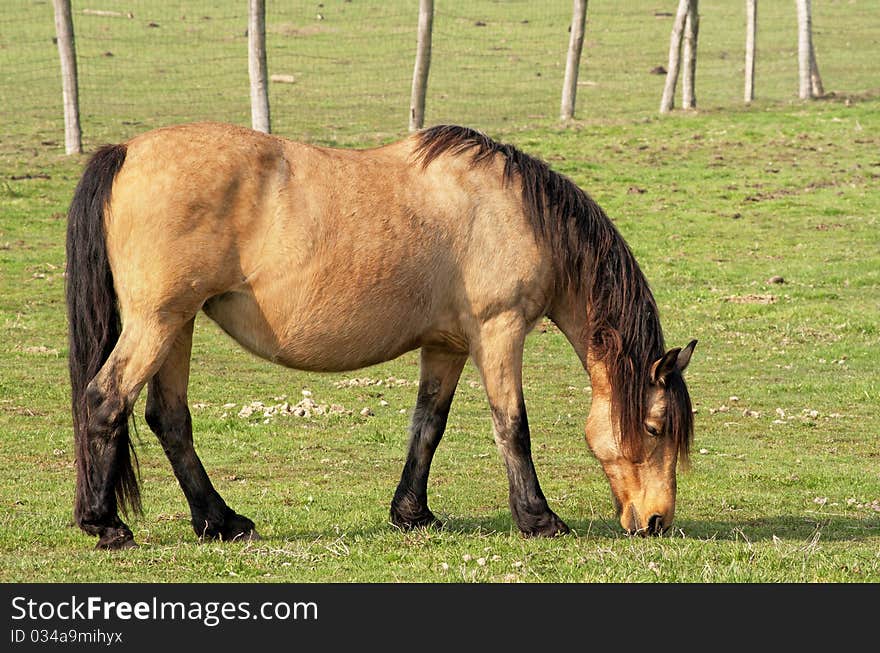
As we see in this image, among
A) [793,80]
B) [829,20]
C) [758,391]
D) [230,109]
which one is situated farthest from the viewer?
[829,20]

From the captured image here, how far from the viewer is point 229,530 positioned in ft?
23.8

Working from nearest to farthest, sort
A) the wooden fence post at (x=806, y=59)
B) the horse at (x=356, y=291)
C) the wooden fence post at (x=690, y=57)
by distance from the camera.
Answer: the horse at (x=356, y=291)
the wooden fence post at (x=690, y=57)
the wooden fence post at (x=806, y=59)

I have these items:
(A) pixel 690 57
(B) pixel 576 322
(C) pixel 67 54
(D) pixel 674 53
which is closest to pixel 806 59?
(A) pixel 690 57

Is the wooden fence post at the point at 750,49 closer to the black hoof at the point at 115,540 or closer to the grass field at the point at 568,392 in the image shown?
the grass field at the point at 568,392

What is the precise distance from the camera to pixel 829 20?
4288 cm

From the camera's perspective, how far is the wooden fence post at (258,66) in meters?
22.7

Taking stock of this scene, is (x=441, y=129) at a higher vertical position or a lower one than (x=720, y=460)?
higher

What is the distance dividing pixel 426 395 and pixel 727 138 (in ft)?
66.5

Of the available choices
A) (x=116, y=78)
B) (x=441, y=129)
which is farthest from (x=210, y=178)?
(x=116, y=78)

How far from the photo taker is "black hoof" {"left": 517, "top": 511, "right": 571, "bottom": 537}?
7270mm

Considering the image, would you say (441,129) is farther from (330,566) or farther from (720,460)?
(720,460)

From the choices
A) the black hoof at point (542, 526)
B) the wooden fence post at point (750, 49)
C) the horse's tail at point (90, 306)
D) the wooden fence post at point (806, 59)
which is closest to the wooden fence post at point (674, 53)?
the wooden fence post at point (750, 49)

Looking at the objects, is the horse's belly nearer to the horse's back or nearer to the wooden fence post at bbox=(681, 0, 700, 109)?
the horse's back

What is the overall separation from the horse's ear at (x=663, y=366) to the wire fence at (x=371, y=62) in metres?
18.1
